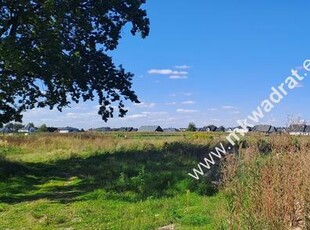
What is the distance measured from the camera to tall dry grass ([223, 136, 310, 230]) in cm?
504

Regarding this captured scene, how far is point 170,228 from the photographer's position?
844 cm

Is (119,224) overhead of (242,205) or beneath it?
beneath

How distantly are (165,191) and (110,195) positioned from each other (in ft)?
5.03

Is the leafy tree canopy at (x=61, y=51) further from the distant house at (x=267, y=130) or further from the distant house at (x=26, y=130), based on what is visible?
the distant house at (x=26, y=130)

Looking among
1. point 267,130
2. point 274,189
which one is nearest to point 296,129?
point 274,189

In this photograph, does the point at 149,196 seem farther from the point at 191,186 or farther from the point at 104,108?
the point at 104,108

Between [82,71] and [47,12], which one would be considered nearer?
[47,12]

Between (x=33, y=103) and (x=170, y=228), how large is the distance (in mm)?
14909

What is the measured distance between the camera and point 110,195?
1211 cm

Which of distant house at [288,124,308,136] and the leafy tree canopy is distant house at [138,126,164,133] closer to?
the leafy tree canopy

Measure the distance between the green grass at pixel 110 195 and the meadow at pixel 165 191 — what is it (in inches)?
0.9

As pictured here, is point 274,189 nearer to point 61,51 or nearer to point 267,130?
point 267,130

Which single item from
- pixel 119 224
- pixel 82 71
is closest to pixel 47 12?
pixel 82 71

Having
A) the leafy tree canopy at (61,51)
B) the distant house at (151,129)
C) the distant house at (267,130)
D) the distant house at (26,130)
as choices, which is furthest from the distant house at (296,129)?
the distant house at (151,129)
